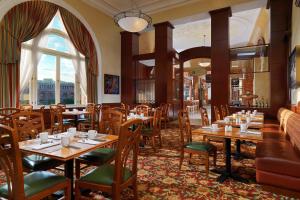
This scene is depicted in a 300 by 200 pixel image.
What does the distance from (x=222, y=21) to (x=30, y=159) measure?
269 inches

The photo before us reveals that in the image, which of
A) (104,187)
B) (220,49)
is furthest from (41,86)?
(220,49)

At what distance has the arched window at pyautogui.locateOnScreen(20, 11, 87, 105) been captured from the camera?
228 inches

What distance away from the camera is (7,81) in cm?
510

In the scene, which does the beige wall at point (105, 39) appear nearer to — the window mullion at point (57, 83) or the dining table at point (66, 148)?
the window mullion at point (57, 83)

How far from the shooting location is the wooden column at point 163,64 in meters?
7.85

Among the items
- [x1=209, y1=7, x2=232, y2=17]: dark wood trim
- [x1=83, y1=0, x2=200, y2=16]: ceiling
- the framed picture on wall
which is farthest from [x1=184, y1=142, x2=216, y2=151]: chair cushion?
[x1=83, y1=0, x2=200, y2=16]: ceiling

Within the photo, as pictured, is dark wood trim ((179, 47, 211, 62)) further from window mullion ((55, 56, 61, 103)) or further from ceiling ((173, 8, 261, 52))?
window mullion ((55, 56, 61, 103))

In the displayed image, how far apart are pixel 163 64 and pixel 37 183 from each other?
22.1 feet

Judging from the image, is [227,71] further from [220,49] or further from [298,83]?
[298,83]

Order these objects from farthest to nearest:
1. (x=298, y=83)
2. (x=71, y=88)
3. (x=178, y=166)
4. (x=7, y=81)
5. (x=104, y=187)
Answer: (x=71, y=88) → (x=7, y=81) → (x=298, y=83) → (x=178, y=166) → (x=104, y=187)

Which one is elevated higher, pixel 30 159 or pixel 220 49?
pixel 220 49

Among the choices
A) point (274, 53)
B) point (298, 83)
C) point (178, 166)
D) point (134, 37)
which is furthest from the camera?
point (134, 37)

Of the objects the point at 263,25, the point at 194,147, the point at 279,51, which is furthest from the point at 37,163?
the point at 263,25

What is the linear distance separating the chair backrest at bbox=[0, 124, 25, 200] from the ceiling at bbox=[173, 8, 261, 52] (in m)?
8.11
